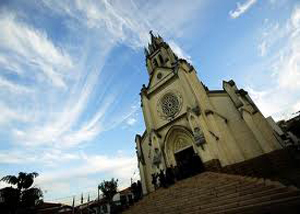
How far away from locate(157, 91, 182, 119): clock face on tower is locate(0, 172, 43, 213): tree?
15.8 metres

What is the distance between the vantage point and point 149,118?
57.8 ft

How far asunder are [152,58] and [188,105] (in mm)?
12179

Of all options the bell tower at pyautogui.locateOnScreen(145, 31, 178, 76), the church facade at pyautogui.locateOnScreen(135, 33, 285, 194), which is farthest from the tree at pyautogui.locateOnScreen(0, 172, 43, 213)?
the bell tower at pyautogui.locateOnScreen(145, 31, 178, 76)

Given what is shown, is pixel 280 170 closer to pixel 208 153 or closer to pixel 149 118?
pixel 208 153

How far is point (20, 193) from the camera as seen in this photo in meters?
16.3

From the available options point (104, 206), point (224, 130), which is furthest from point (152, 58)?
point (104, 206)

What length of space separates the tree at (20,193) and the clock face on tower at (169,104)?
51.8 ft

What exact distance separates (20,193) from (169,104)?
702 inches

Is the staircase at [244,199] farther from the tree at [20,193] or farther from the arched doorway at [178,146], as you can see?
the tree at [20,193]

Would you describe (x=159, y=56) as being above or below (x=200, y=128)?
above

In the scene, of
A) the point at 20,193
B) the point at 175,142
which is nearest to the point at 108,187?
the point at 20,193

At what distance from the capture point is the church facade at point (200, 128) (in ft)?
38.0

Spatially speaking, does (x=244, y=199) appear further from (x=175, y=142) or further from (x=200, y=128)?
(x=175, y=142)

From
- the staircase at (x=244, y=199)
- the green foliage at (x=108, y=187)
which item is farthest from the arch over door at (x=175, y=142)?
the green foliage at (x=108, y=187)
